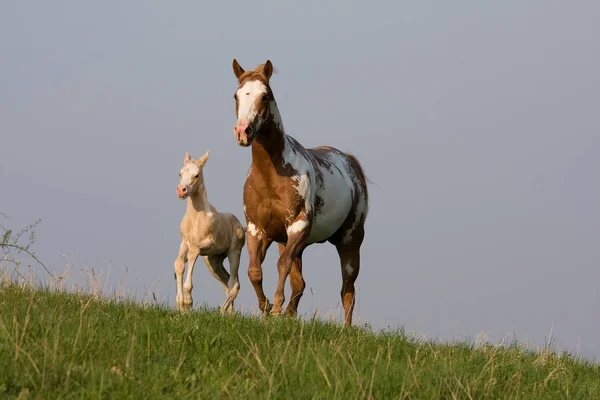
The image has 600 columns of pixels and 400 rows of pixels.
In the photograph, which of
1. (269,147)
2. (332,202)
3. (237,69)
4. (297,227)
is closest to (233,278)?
(332,202)

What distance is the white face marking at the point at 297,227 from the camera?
36.7 ft

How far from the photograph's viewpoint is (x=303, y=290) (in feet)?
41.2

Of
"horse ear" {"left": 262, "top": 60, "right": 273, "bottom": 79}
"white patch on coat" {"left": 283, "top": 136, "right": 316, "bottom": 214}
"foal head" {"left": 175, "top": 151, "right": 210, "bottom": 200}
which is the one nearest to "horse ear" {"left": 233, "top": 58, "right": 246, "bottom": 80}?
"horse ear" {"left": 262, "top": 60, "right": 273, "bottom": 79}

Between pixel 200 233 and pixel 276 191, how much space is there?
3150 millimetres

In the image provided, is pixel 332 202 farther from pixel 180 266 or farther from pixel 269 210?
pixel 180 266

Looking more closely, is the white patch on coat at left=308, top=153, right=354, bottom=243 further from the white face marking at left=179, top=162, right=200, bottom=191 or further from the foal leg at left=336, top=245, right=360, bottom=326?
the white face marking at left=179, top=162, right=200, bottom=191

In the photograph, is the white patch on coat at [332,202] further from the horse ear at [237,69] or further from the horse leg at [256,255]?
the horse ear at [237,69]

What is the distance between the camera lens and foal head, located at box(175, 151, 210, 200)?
1331 cm

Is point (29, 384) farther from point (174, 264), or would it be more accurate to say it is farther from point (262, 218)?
point (174, 264)

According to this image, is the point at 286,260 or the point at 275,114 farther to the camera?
the point at 275,114

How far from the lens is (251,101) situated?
35.3 ft

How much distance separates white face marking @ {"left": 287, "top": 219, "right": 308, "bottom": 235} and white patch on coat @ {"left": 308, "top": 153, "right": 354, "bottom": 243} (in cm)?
75

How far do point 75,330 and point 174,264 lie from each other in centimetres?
663

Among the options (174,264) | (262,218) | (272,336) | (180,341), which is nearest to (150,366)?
(180,341)
